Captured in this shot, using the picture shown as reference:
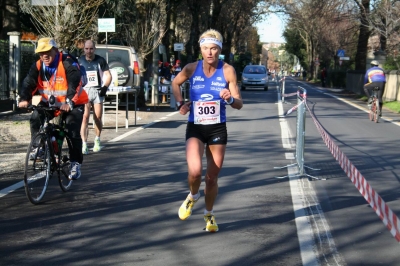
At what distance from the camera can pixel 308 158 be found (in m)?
12.0

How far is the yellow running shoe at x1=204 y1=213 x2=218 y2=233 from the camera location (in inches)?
260

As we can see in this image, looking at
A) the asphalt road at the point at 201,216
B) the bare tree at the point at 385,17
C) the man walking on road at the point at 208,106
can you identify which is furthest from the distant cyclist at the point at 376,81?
the man walking on road at the point at 208,106

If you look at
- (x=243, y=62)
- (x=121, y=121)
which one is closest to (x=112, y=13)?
(x=121, y=121)

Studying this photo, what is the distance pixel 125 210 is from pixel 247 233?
5.10ft

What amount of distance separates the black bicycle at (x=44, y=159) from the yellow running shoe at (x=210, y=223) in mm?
2051

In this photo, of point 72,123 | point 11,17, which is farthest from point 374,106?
point 11,17

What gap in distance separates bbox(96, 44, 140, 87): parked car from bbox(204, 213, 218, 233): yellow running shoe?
14008 millimetres

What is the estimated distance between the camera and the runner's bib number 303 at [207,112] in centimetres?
653

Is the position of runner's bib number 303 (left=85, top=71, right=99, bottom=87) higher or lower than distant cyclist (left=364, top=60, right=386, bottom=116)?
higher

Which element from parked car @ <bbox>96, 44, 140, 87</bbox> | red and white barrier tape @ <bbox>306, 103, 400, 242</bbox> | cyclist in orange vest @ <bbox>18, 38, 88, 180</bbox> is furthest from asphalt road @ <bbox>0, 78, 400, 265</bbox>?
parked car @ <bbox>96, 44, 140, 87</bbox>

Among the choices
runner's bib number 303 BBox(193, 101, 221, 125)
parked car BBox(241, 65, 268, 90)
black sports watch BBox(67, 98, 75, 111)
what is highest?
runner's bib number 303 BBox(193, 101, 221, 125)

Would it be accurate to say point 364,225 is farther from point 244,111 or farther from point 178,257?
point 244,111

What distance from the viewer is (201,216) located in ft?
24.1

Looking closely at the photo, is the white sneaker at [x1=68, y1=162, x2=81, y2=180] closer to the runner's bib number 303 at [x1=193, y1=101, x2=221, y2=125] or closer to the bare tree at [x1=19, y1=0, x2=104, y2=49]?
the runner's bib number 303 at [x1=193, y1=101, x2=221, y2=125]
